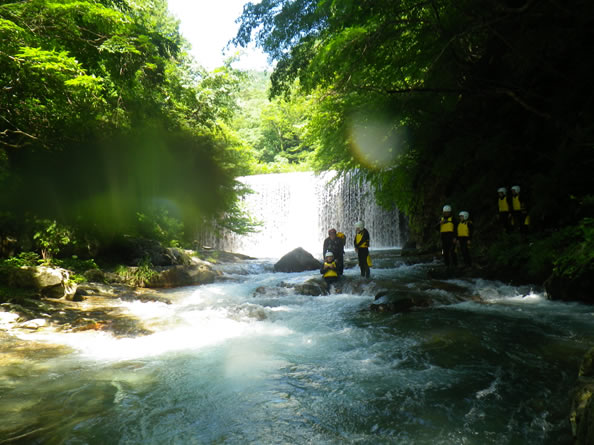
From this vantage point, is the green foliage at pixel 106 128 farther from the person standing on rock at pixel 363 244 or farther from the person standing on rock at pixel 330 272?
the person standing on rock at pixel 363 244

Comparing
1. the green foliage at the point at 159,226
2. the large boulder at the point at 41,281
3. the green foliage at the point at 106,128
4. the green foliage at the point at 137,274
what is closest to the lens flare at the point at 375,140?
the green foliage at the point at 106,128

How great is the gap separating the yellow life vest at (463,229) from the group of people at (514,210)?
3.02 ft

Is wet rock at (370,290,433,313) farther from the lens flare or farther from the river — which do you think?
the lens flare

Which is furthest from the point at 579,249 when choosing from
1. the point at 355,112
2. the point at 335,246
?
the point at 335,246

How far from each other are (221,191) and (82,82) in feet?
38.0

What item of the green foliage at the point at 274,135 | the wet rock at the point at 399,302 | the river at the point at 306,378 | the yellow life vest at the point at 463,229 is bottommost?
the river at the point at 306,378

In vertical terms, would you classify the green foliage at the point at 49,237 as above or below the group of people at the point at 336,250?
above

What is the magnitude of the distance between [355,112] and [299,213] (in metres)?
15.0

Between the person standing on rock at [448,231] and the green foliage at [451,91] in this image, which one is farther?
the person standing on rock at [448,231]

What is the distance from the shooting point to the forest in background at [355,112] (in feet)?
19.8

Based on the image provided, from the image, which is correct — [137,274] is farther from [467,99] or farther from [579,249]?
[579,249]

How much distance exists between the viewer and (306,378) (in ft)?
13.5

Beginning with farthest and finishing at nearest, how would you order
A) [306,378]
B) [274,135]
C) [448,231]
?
[274,135]
[448,231]
[306,378]

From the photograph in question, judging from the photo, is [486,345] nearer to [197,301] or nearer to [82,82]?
[197,301]
